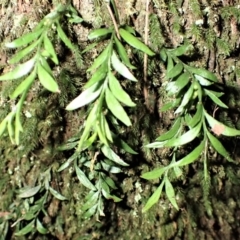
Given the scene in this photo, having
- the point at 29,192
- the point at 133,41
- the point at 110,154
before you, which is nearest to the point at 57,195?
the point at 29,192

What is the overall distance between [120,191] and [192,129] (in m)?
0.32

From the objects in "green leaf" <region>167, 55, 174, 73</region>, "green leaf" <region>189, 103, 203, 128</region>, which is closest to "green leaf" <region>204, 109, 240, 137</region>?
"green leaf" <region>189, 103, 203, 128</region>

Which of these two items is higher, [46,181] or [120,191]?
[46,181]

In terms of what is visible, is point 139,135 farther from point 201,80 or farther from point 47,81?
point 47,81

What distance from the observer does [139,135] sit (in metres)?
1.02

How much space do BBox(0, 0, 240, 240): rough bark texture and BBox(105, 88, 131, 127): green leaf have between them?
0.26 metres

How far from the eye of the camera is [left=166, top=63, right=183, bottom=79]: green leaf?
0.86m

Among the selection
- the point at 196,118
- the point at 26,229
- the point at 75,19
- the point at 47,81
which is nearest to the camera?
the point at 47,81

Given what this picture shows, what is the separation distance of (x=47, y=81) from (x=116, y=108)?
4.8 inches

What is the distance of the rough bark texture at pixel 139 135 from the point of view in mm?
958

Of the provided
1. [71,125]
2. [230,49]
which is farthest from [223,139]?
[71,125]

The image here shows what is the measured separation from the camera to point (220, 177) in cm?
110

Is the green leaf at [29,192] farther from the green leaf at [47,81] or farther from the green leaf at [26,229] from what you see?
the green leaf at [47,81]

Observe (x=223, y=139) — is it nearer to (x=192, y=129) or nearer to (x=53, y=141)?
(x=192, y=129)
